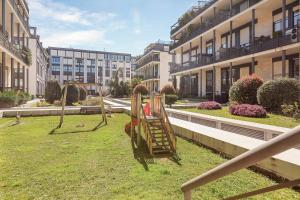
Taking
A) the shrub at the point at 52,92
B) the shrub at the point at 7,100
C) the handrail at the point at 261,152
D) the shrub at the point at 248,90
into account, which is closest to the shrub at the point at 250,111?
the shrub at the point at 248,90

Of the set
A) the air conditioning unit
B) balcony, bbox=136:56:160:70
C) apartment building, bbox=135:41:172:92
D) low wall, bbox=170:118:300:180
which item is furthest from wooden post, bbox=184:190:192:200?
balcony, bbox=136:56:160:70

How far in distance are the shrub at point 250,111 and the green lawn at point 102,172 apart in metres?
6.00

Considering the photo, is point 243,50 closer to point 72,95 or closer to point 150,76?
point 72,95

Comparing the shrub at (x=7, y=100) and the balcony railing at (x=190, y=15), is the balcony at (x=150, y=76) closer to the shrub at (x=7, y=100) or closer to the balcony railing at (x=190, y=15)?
the balcony railing at (x=190, y=15)

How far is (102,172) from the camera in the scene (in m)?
Answer: 6.63

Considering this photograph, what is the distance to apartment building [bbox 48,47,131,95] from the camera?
94.2m

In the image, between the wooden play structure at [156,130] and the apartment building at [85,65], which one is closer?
the wooden play structure at [156,130]

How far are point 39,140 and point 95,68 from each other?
299 feet

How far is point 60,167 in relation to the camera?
700cm

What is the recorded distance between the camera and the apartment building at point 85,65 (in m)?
94.2

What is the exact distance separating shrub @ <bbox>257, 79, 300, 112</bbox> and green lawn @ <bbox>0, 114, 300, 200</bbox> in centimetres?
812

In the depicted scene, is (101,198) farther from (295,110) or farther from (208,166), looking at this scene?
(295,110)

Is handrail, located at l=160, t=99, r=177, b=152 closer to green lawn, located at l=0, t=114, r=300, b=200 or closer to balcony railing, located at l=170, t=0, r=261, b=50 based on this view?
green lawn, located at l=0, t=114, r=300, b=200

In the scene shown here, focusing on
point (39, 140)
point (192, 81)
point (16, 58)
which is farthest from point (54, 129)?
point (192, 81)
